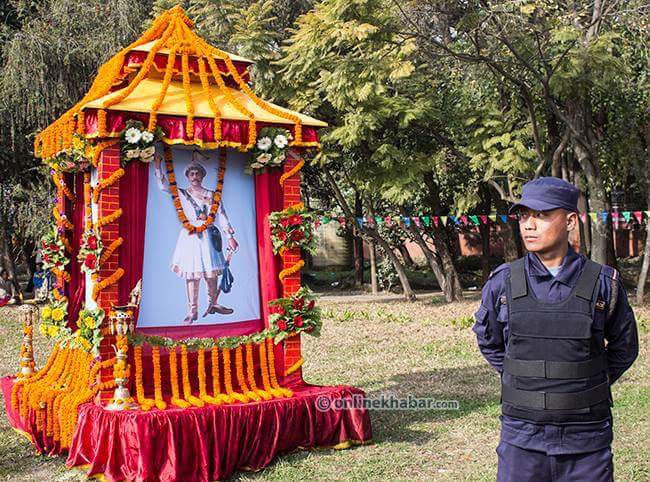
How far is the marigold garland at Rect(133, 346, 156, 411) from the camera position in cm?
605

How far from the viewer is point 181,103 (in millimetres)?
6656

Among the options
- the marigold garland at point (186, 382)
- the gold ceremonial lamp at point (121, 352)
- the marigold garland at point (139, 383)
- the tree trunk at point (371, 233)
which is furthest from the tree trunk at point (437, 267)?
the gold ceremonial lamp at point (121, 352)

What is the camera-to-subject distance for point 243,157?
7.00 m

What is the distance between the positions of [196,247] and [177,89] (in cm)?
138

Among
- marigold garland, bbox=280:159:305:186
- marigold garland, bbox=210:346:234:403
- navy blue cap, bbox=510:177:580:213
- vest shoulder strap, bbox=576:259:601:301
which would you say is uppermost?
marigold garland, bbox=280:159:305:186

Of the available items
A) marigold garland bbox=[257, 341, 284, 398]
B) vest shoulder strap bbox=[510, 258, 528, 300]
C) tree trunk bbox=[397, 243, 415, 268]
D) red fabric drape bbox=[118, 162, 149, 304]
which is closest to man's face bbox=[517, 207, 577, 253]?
vest shoulder strap bbox=[510, 258, 528, 300]

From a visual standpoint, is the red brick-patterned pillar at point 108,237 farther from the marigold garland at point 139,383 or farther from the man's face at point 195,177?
the man's face at point 195,177

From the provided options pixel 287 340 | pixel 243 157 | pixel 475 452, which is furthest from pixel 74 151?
pixel 475 452

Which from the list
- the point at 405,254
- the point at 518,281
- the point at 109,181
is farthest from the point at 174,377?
the point at 405,254

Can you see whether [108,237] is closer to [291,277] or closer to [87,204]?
[87,204]

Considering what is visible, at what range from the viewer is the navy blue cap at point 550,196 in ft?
11.1

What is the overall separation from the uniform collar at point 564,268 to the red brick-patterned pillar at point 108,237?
3693 mm

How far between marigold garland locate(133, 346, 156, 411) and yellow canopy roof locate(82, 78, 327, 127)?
190 cm

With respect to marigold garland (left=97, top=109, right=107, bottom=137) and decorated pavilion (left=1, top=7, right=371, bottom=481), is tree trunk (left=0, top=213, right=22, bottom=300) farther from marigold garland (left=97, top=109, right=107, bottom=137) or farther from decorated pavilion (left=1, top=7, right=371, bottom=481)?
marigold garland (left=97, top=109, right=107, bottom=137)
